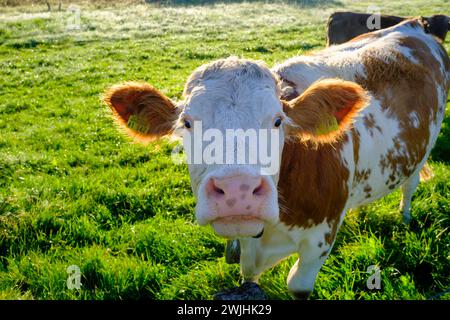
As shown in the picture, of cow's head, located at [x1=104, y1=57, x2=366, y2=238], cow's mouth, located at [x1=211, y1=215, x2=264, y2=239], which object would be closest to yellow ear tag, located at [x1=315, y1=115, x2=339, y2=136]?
cow's head, located at [x1=104, y1=57, x2=366, y2=238]

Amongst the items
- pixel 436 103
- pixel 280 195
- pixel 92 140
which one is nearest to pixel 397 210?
pixel 436 103

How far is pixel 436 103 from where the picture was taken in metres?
4.57

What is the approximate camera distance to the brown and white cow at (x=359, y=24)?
466 inches

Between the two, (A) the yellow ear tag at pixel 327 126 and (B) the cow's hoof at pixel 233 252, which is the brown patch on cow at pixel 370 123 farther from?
(B) the cow's hoof at pixel 233 252

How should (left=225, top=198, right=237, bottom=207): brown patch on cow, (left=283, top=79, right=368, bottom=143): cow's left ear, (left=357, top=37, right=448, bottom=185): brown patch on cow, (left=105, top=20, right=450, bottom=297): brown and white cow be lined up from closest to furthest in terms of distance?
(left=225, top=198, right=237, bottom=207): brown patch on cow < (left=105, top=20, right=450, bottom=297): brown and white cow < (left=283, top=79, right=368, bottom=143): cow's left ear < (left=357, top=37, right=448, bottom=185): brown patch on cow

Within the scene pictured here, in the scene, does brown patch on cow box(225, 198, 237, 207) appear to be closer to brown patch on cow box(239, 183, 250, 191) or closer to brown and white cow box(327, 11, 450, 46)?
brown patch on cow box(239, 183, 250, 191)

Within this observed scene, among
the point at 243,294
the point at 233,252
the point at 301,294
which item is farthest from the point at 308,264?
the point at 233,252

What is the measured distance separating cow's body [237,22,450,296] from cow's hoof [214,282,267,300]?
0.28 meters

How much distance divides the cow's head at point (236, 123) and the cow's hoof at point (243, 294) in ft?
2.80

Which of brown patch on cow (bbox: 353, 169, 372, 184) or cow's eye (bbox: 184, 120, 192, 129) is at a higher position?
cow's eye (bbox: 184, 120, 192, 129)

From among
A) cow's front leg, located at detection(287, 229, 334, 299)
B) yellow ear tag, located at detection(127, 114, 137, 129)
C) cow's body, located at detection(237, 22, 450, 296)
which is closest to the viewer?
yellow ear tag, located at detection(127, 114, 137, 129)

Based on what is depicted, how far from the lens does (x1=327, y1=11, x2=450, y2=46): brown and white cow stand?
11.8 m

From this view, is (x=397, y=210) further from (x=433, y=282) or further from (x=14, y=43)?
(x=14, y=43)

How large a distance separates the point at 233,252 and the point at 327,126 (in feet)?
4.72
